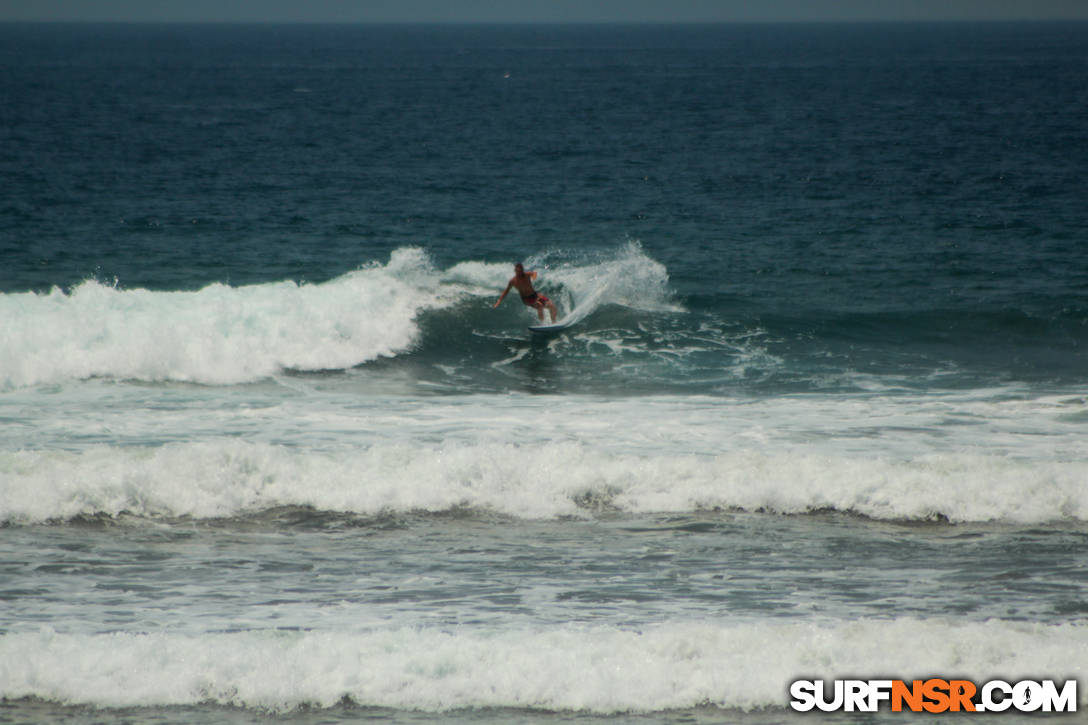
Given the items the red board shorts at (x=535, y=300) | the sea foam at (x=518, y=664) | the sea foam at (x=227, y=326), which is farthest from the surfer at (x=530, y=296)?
the sea foam at (x=518, y=664)

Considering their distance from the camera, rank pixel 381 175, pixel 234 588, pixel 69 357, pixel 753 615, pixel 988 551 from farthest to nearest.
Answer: pixel 381 175
pixel 69 357
pixel 988 551
pixel 234 588
pixel 753 615

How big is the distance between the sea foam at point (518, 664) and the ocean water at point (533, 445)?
27 mm

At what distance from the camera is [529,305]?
19.8 m

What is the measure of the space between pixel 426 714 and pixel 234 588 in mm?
2799

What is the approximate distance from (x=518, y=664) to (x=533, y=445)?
5.72 m

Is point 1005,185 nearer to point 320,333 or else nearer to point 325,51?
point 320,333

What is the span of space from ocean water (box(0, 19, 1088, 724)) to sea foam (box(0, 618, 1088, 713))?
0.03 metres

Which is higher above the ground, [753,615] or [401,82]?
[401,82]

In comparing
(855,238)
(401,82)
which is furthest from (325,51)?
(855,238)

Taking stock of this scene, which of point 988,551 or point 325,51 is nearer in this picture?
point 988,551

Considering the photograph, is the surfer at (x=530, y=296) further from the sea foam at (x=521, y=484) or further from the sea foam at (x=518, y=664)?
the sea foam at (x=518, y=664)

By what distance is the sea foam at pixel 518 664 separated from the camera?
708 cm

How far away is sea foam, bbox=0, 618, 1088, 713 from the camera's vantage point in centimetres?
708

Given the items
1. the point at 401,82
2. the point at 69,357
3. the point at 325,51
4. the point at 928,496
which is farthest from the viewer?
the point at 325,51
